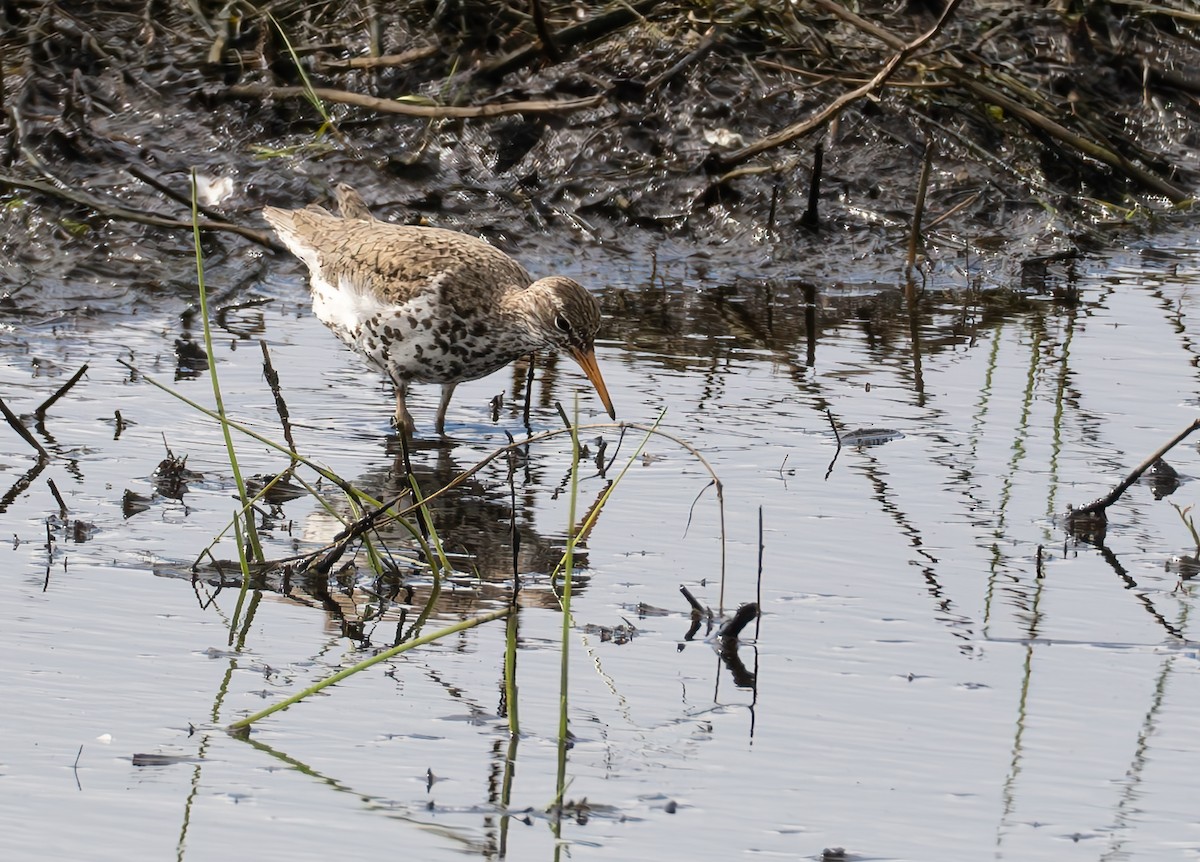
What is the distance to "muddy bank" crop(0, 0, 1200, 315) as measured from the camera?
10469mm

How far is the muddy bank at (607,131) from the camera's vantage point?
10.5 m

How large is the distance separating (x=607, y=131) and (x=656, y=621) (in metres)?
6.09

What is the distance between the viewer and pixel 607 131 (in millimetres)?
11055

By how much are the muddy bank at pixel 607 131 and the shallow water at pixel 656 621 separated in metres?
1.66

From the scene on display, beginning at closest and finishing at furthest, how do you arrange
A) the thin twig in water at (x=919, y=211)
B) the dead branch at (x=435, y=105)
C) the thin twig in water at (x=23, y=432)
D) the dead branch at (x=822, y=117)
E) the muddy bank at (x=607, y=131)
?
the thin twig in water at (x=23, y=432) < the dead branch at (x=822, y=117) < the thin twig in water at (x=919, y=211) < the dead branch at (x=435, y=105) < the muddy bank at (x=607, y=131)

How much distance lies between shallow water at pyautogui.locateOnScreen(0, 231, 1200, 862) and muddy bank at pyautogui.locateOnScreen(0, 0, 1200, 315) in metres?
1.66

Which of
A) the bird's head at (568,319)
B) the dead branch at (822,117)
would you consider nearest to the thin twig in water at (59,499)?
the bird's head at (568,319)

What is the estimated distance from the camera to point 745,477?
22.7 feet

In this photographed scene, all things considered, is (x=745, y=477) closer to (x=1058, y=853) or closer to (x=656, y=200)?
(x=1058, y=853)

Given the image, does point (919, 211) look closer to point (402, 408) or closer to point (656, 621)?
point (402, 408)

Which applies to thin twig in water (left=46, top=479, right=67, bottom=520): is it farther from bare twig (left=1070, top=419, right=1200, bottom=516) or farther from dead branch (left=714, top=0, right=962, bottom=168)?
dead branch (left=714, top=0, right=962, bottom=168)

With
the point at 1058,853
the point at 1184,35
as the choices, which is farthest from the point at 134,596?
the point at 1184,35

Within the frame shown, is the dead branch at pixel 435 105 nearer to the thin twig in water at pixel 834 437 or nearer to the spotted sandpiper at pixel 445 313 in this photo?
the spotted sandpiper at pixel 445 313

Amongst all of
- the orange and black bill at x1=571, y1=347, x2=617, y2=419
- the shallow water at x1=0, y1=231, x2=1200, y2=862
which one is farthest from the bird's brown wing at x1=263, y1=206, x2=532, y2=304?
the shallow water at x1=0, y1=231, x2=1200, y2=862
